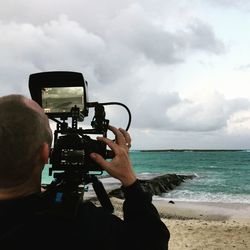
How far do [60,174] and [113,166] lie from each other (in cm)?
61

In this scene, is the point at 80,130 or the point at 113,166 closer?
the point at 113,166

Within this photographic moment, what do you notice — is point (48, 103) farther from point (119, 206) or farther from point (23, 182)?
point (119, 206)

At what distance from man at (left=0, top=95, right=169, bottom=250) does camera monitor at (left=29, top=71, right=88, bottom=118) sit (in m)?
1.00

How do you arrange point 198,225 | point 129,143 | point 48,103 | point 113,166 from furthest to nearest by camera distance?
point 198,225, point 48,103, point 129,143, point 113,166

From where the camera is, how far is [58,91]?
2951mm

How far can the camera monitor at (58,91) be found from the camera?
2855mm

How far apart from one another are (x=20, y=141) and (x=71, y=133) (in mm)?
682

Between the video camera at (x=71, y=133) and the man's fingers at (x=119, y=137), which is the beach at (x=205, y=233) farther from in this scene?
the man's fingers at (x=119, y=137)

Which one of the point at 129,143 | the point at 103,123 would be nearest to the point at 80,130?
the point at 103,123

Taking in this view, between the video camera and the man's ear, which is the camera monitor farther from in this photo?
the man's ear

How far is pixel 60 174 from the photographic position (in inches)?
96.2

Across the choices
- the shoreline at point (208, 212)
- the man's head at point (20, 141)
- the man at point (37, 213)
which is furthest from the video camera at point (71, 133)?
the shoreline at point (208, 212)

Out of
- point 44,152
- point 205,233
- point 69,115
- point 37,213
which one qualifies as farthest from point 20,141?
point 205,233

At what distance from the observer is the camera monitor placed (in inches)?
112
